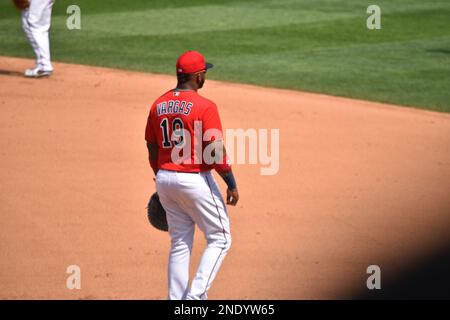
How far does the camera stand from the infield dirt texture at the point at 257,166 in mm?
7531

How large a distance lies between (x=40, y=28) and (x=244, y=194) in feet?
19.1

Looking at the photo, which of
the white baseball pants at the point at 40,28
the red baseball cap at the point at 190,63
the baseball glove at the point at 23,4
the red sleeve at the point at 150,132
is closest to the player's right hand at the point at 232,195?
the red sleeve at the point at 150,132

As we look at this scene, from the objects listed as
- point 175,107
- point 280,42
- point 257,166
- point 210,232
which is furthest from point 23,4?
point 210,232

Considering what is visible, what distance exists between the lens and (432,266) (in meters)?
7.61

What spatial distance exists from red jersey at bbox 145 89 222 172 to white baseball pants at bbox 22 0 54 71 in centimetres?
768

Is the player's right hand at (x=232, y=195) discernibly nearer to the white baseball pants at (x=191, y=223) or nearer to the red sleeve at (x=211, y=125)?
the white baseball pants at (x=191, y=223)

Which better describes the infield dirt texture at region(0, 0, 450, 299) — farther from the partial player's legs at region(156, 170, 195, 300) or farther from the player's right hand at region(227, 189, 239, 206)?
the player's right hand at region(227, 189, 239, 206)

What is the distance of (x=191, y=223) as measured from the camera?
6.52m

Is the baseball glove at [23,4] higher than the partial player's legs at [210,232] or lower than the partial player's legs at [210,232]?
higher
